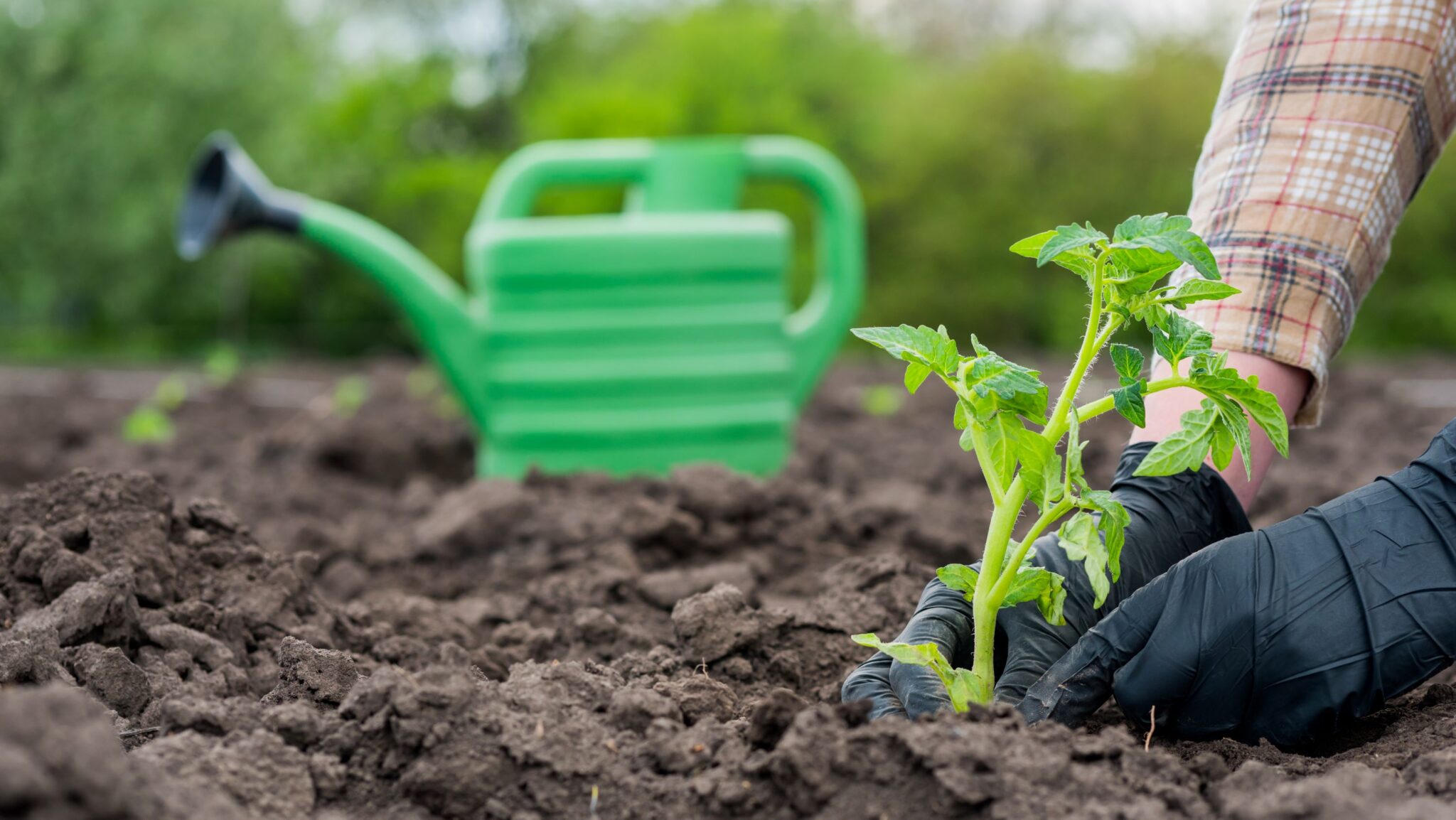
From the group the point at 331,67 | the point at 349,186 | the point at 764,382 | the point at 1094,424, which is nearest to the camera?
the point at 764,382

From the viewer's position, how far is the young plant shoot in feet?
4.16

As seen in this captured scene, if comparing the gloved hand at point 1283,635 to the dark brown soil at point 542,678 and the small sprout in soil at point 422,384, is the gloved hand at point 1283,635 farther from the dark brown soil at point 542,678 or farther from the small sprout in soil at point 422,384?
the small sprout in soil at point 422,384

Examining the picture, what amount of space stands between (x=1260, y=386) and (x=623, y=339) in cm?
260

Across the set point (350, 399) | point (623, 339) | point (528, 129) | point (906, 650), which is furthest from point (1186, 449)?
point (528, 129)

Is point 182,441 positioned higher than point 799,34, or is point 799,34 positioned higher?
point 799,34

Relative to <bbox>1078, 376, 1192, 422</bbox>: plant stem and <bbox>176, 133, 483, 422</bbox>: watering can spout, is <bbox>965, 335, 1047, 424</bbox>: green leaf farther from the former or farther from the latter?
<bbox>176, 133, 483, 422</bbox>: watering can spout

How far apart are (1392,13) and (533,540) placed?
82.7 inches

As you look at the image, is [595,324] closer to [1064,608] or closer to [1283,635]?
[1064,608]

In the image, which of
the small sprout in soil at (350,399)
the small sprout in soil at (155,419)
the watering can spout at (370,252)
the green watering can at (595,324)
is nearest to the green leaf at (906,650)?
the green watering can at (595,324)

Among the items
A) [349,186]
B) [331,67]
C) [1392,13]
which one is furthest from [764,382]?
[331,67]

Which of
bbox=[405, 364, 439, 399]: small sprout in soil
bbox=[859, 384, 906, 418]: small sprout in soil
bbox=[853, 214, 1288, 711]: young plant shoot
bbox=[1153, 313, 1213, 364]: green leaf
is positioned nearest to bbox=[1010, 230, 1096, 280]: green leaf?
bbox=[853, 214, 1288, 711]: young plant shoot

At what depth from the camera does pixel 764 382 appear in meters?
4.12

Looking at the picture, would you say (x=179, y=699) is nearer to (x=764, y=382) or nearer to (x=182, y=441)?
(x=764, y=382)

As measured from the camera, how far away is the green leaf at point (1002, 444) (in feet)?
4.36
